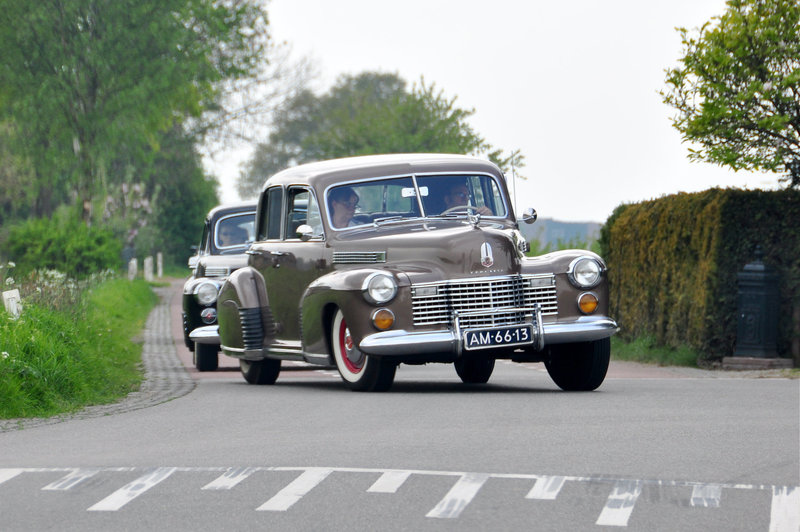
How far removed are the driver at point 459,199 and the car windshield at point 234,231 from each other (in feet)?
21.4

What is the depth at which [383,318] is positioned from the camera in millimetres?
12383

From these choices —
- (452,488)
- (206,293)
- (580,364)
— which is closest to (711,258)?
(580,364)

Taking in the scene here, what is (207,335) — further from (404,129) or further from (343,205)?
(404,129)

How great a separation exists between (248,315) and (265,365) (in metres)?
0.73

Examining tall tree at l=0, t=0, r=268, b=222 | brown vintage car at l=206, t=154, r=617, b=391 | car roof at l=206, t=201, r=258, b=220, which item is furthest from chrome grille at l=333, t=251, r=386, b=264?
tall tree at l=0, t=0, r=268, b=222

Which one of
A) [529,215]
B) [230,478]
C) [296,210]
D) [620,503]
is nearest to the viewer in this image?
[620,503]

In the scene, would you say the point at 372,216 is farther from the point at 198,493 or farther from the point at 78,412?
the point at 198,493

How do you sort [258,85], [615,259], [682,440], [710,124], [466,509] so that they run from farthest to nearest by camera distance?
[258,85], [615,259], [710,124], [682,440], [466,509]

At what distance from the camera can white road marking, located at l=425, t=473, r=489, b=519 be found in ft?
22.6

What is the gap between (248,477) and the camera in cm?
792

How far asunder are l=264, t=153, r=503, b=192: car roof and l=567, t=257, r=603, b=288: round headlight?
6.13ft

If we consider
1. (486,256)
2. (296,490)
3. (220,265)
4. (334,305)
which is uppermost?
(486,256)

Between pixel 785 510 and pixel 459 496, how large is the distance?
60.8 inches

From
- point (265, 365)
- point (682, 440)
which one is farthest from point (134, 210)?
point (682, 440)
